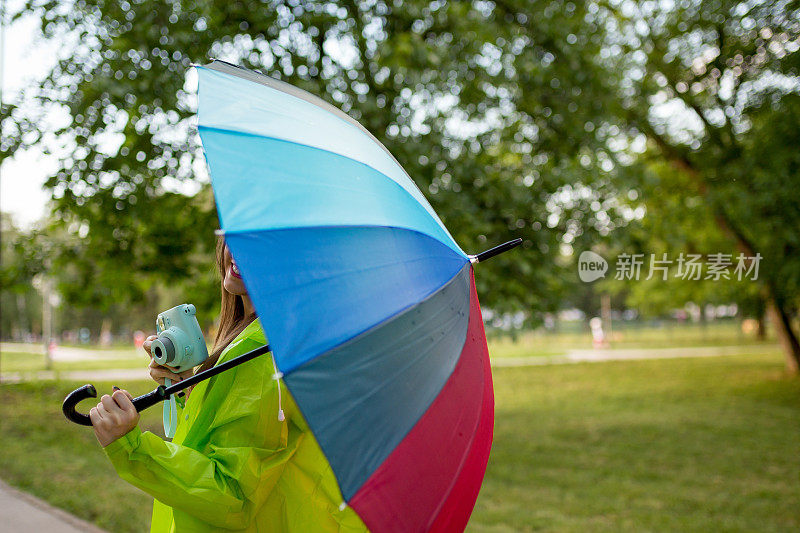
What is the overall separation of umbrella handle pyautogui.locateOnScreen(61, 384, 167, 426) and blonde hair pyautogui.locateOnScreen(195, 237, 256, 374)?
0.29 meters

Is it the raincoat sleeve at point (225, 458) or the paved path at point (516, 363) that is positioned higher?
the raincoat sleeve at point (225, 458)

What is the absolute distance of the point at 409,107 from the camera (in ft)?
25.6

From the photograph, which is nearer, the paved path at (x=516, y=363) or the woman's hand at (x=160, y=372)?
the woman's hand at (x=160, y=372)

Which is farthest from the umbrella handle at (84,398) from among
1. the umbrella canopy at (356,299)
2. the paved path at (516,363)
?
the paved path at (516,363)

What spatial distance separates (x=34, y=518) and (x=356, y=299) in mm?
5333

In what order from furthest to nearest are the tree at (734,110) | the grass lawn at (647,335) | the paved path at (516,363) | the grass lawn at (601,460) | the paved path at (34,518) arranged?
the grass lawn at (647,335) → the paved path at (516,363) → the tree at (734,110) → the grass lawn at (601,460) → the paved path at (34,518)

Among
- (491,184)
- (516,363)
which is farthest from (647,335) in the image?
(491,184)

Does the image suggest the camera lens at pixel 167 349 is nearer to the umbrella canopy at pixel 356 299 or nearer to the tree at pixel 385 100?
the umbrella canopy at pixel 356 299

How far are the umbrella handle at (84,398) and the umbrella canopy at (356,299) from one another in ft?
1.83

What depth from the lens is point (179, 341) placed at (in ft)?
6.63

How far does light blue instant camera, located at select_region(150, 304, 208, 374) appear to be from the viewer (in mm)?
2010

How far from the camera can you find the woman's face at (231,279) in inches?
80.1

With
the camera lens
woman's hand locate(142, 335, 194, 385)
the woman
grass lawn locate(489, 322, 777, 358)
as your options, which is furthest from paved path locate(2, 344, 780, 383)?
the woman

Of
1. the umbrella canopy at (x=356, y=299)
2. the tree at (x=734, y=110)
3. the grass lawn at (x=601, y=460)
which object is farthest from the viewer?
the tree at (x=734, y=110)
